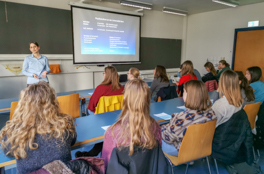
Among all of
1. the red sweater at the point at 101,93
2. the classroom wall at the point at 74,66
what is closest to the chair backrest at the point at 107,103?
the red sweater at the point at 101,93

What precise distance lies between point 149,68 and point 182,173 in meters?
5.01

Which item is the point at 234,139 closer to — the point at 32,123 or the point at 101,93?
the point at 101,93

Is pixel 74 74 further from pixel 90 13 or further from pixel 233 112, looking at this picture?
pixel 233 112

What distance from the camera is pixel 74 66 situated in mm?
5266

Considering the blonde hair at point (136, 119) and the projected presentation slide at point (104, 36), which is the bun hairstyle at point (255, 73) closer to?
the blonde hair at point (136, 119)

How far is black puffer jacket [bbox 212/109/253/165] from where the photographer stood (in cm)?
185

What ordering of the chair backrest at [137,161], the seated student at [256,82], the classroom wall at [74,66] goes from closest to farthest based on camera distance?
1. the chair backrest at [137,161]
2. the seated student at [256,82]
3. the classroom wall at [74,66]

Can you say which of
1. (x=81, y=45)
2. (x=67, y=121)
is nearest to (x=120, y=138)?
(x=67, y=121)

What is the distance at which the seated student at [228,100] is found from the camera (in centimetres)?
200

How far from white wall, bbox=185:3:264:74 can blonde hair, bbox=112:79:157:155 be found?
5970 millimetres

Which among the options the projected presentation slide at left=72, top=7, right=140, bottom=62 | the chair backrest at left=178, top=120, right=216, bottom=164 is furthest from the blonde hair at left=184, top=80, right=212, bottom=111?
the projected presentation slide at left=72, top=7, right=140, bottom=62

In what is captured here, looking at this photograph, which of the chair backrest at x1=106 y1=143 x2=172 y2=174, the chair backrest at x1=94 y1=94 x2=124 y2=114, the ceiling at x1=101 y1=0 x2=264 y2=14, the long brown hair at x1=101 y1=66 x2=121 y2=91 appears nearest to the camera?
the chair backrest at x1=106 y1=143 x2=172 y2=174

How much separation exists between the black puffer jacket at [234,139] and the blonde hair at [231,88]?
177 millimetres

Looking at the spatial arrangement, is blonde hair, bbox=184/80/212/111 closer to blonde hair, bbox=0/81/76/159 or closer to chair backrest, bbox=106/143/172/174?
chair backrest, bbox=106/143/172/174
